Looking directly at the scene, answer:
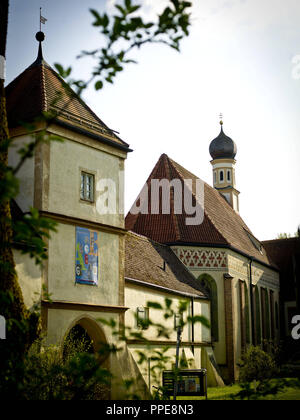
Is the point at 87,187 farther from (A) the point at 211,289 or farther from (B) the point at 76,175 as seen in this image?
(A) the point at 211,289

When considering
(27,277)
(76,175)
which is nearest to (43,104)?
(76,175)

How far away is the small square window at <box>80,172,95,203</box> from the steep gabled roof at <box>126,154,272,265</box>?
13481 millimetres

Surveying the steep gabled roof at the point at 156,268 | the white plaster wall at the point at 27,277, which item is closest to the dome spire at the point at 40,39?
the white plaster wall at the point at 27,277

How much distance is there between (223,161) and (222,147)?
1248 millimetres

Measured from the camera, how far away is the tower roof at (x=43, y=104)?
55.9 ft

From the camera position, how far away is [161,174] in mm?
34469

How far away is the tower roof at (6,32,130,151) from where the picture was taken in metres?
17.0

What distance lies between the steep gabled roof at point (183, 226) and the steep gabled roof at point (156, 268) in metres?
1.45

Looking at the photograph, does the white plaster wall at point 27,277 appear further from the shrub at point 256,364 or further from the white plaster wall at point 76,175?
the shrub at point 256,364

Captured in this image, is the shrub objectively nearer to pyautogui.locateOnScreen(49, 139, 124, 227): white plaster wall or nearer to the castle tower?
pyautogui.locateOnScreen(49, 139, 124, 227): white plaster wall

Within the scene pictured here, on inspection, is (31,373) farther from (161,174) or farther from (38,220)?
(161,174)

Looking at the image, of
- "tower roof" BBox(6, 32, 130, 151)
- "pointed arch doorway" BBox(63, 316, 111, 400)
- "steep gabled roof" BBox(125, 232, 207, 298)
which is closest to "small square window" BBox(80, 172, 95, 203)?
"tower roof" BBox(6, 32, 130, 151)

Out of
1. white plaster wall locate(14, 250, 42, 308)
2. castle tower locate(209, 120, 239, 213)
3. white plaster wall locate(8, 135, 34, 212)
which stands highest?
castle tower locate(209, 120, 239, 213)
